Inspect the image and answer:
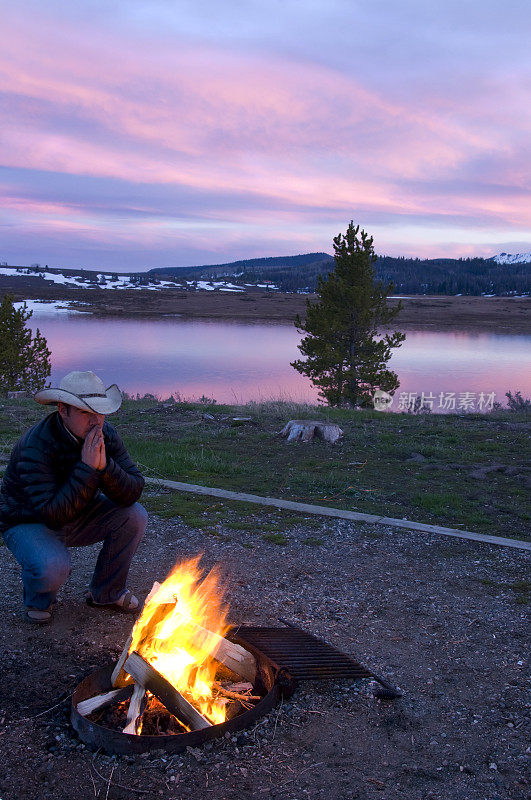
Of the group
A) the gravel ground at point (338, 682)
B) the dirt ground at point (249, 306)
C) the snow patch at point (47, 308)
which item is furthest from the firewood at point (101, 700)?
the snow patch at point (47, 308)

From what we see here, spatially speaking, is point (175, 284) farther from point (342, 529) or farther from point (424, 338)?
point (342, 529)

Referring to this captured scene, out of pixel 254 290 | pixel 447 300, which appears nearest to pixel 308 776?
pixel 447 300

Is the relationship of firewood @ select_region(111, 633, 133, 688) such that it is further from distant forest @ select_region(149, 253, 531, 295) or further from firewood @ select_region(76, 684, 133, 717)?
distant forest @ select_region(149, 253, 531, 295)

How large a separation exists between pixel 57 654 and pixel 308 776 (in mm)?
1621

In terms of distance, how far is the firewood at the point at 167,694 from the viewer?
9.08ft

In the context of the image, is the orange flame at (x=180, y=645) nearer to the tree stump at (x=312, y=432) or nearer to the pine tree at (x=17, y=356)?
the tree stump at (x=312, y=432)

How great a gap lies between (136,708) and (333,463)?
18.6 ft

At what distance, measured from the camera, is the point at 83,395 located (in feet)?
11.5

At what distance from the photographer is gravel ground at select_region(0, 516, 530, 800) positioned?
8.33 feet

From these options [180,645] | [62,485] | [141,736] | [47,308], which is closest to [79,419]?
[62,485]

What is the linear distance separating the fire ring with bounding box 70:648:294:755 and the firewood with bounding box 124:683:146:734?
71 millimetres

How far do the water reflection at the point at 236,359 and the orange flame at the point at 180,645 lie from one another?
1651 cm

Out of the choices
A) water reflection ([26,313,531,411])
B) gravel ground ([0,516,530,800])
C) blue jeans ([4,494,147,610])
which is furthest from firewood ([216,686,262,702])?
water reflection ([26,313,531,411])

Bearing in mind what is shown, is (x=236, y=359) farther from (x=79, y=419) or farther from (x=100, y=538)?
(x=79, y=419)
